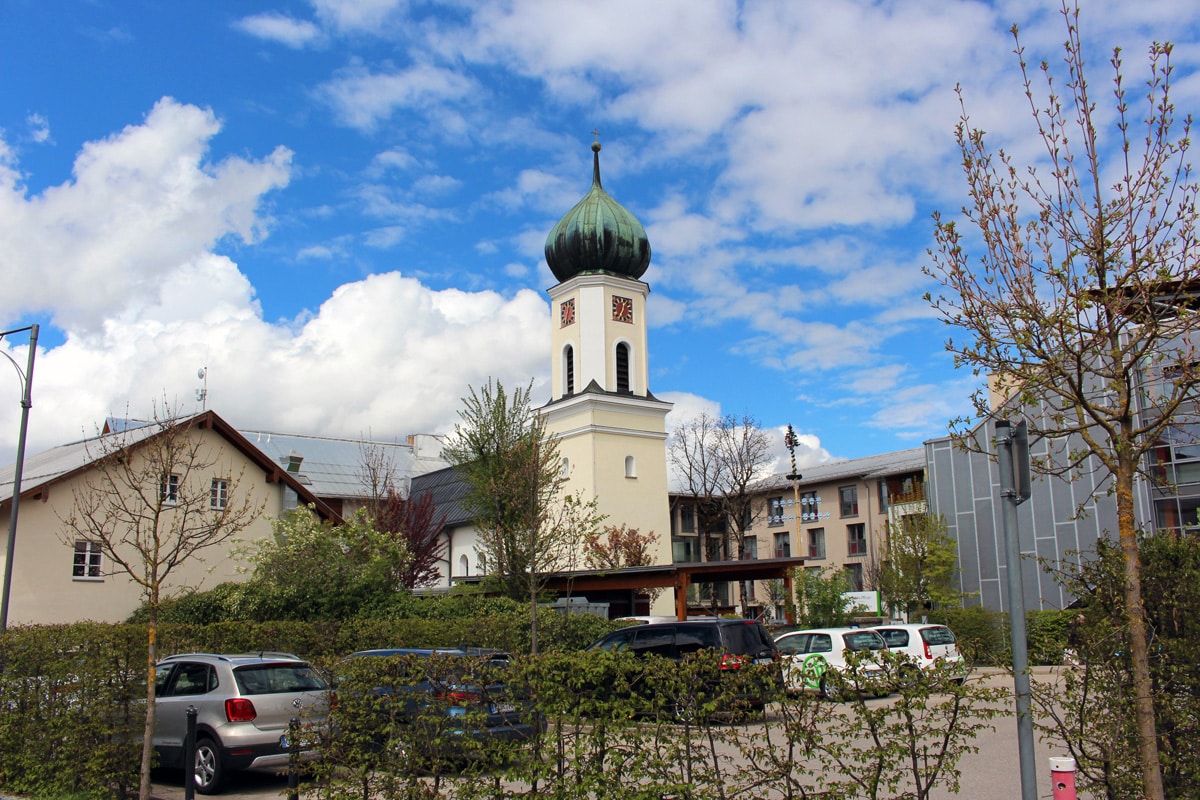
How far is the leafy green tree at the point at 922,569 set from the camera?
3909 centimetres

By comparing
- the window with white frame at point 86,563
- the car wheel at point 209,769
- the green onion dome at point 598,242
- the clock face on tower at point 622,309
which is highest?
the green onion dome at point 598,242

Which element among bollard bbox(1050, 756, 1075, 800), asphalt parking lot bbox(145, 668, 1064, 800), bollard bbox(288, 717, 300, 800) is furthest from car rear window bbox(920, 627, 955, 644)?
bollard bbox(288, 717, 300, 800)

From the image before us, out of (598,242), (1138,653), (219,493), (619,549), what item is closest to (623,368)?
(598,242)

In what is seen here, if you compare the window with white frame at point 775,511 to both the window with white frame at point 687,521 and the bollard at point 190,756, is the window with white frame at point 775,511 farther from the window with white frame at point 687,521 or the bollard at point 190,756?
the bollard at point 190,756

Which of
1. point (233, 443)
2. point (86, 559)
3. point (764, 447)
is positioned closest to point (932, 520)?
point (764, 447)

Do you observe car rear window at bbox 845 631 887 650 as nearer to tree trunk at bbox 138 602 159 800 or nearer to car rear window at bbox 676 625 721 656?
car rear window at bbox 676 625 721 656

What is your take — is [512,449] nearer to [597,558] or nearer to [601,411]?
[597,558]

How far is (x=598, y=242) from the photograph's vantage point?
51.3 meters

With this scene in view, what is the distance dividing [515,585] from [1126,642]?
2226cm

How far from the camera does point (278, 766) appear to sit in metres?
11.3

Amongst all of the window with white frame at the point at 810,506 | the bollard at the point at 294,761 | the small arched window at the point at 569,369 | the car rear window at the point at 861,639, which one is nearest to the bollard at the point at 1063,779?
the bollard at the point at 294,761

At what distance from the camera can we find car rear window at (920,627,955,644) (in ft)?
76.2

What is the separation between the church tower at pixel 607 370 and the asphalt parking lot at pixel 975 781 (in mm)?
33359

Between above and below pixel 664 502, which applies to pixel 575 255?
above
